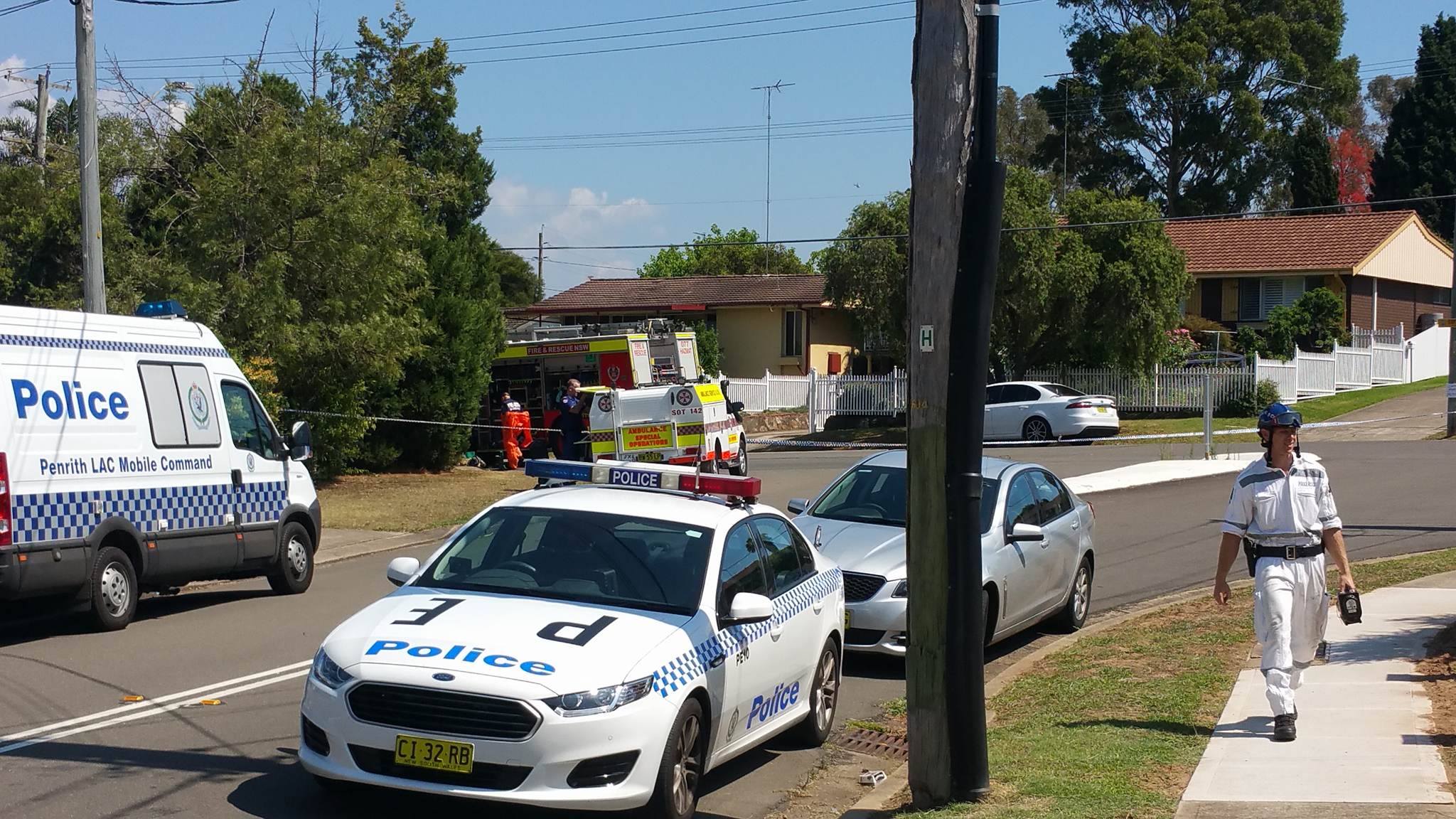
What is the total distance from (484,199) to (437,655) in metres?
42.6

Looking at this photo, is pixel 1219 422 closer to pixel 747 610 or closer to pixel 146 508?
pixel 146 508

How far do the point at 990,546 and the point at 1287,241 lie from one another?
44043 mm

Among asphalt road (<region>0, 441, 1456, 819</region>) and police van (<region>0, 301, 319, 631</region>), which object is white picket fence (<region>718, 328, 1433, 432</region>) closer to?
asphalt road (<region>0, 441, 1456, 819</region>)

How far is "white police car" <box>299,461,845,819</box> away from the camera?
20.2ft

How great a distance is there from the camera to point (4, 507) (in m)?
10.5

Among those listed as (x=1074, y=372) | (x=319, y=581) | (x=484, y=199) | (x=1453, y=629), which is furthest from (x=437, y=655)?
(x=484, y=199)

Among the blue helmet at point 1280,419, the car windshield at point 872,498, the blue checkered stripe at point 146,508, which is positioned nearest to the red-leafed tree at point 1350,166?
the car windshield at point 872,498

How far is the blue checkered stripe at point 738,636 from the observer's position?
6.62 meters

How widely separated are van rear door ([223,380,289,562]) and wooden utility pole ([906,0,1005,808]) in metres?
8.67

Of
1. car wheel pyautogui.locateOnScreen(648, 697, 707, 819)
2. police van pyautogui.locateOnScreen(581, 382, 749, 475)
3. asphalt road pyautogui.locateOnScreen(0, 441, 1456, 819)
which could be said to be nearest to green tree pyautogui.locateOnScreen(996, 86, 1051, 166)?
police van pyautogui.locateOnScreen(581, 382, 749, 475)

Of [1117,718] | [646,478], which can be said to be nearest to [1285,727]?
[1117,718]

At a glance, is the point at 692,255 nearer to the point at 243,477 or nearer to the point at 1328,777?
the point at 243,477

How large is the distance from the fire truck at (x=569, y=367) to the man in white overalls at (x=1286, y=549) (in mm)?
21445

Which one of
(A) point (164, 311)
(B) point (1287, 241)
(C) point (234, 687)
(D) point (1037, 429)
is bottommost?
(C) point (234, 687)
